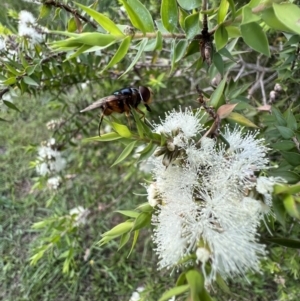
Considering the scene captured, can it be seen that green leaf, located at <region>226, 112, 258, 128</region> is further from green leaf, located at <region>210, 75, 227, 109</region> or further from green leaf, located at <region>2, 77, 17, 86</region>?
green leaf, located at <region>2, 77, 17, 86</region>

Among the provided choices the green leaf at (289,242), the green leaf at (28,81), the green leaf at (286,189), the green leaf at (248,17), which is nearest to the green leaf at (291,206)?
the green leaf at (286,189)

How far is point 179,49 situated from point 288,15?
22 centimetres

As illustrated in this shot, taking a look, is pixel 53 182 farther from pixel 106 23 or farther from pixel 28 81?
pixel 106 23

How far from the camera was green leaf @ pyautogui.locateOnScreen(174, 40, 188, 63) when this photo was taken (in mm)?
631

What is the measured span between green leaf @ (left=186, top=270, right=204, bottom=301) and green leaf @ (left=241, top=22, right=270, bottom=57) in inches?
10.8

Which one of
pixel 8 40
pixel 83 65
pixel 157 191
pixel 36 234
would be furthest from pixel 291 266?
pixel 36 234

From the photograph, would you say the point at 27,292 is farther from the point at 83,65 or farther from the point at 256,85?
the point at 256,85

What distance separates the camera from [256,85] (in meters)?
1.26

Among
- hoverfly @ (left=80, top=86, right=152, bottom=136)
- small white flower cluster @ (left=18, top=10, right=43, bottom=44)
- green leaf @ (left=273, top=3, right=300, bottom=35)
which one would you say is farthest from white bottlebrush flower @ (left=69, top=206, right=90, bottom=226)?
green leaf @ (left=273, top=3, right=300, bottom=35)

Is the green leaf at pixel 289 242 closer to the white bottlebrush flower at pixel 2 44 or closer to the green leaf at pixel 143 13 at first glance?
the green leaf at pixel 143 13

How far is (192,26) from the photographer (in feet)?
1.96

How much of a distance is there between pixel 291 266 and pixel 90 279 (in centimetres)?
84

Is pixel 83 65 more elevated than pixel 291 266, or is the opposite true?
pixel 83 65

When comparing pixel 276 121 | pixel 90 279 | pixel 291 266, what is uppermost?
pixel 276 121
